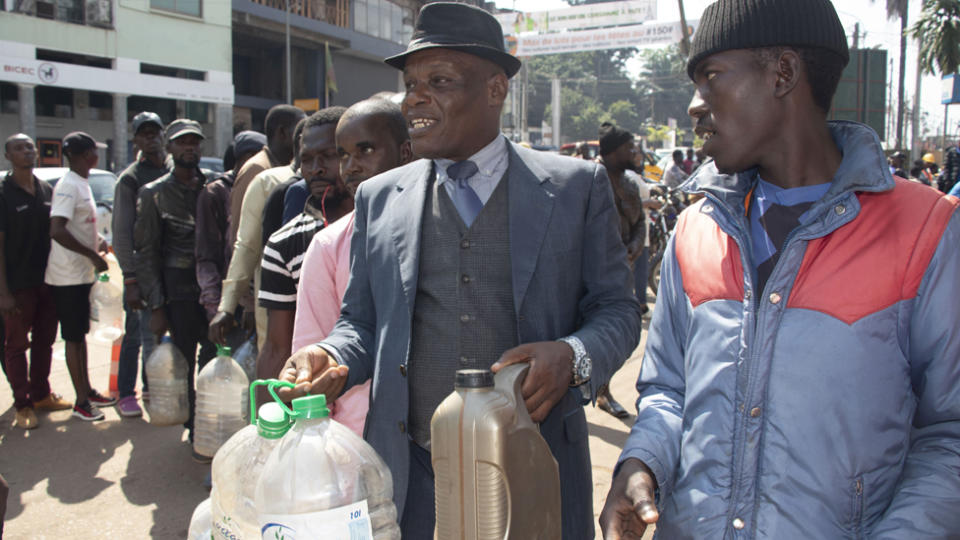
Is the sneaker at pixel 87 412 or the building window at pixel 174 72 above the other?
the building window at pixel 174 72

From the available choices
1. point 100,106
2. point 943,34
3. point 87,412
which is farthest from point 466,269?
point 100,106

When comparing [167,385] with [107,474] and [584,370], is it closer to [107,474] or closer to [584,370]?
[107,474]

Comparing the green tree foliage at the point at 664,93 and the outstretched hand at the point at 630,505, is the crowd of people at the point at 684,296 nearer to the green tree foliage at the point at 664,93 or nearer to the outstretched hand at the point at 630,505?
the outstretched hand at the point at 630,505

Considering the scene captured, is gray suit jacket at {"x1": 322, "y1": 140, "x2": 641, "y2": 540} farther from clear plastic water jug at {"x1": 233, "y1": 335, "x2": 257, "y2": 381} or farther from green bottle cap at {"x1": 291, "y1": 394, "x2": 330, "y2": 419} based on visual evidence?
clear plastic water jug at {"x1": 233, "y1": 335, "x2": 257, "y2": 381}

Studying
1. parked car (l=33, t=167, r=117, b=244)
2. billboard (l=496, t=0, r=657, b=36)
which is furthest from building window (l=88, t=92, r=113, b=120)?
parked car (l=33, t=167, r=117, b=244)

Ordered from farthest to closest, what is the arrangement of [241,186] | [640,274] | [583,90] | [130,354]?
[583,90], [640,274], [130,354], [241,186]

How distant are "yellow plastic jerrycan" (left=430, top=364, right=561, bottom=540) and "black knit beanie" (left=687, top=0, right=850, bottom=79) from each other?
915 millimetres

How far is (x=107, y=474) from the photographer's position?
4.78 m

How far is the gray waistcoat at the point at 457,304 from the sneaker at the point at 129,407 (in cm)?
440

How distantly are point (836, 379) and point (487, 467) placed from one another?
72 cm

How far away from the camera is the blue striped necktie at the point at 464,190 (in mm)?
2219

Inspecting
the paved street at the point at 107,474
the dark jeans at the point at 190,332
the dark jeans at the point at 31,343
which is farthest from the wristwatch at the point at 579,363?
the dark jeans at the point at 31,343

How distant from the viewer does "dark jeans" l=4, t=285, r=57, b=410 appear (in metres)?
5.55

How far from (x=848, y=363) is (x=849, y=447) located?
0.17m
